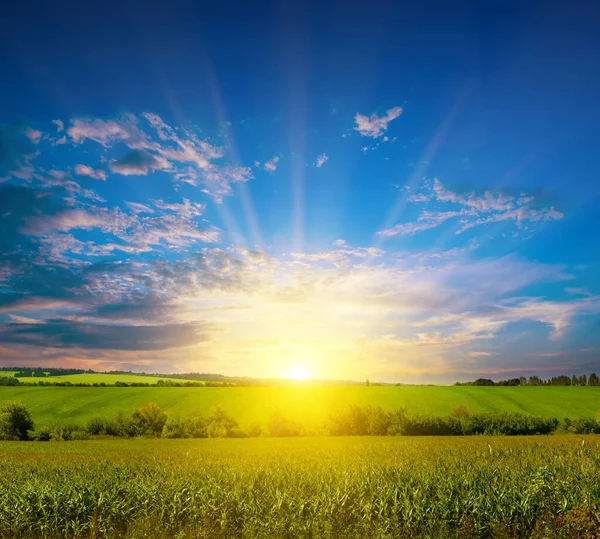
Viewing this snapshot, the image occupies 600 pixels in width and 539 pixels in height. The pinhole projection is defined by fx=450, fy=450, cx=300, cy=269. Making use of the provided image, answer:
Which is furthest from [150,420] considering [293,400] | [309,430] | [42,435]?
[293,400]

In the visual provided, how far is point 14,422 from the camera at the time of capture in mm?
80312

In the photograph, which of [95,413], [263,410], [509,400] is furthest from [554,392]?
[95,413]

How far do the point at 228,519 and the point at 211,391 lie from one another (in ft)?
397

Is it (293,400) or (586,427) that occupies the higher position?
(293,400)

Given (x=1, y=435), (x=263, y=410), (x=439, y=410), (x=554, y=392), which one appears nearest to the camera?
(x=1, y=435)

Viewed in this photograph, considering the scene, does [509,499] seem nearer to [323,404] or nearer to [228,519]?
[228,519]

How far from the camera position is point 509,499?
12352 mm

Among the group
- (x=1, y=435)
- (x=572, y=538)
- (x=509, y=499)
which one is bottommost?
(x=1, y=435)

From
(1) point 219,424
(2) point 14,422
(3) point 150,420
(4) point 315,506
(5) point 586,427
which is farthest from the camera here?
(3) point 150,420

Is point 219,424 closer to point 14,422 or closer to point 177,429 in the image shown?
point 177,429

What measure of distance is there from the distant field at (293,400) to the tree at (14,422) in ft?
48.5

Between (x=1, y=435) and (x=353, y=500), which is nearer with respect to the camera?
(x=353, y=500)

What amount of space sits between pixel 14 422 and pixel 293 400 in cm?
6263

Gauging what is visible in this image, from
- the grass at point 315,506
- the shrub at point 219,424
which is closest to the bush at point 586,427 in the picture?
the shrub at point 219,424
